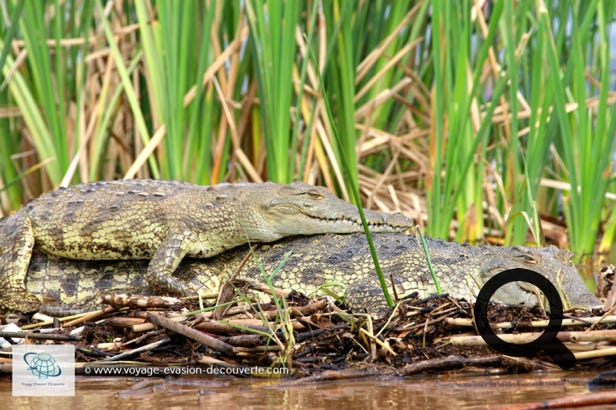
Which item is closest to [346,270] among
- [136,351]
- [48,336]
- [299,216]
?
[299,216]

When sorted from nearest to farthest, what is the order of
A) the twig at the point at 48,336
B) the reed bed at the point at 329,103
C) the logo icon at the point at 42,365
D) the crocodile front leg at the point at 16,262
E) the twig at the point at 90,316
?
the logo icon at the point at 42,365 < the twig at the point at 48,336 < the twig at the point at 90,316 < the crocodile front leg at the point at 16,262 < the reed bed at the point at 329,103

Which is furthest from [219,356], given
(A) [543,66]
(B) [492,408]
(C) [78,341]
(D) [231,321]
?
(A) [543,66]

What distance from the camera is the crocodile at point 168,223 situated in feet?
17.3

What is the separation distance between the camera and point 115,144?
7629mm

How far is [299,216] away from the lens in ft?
17.7

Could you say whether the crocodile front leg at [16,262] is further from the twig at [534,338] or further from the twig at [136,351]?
the twig at [534,338]

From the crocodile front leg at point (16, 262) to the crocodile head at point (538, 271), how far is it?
2.44 m

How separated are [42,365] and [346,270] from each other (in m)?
1.82

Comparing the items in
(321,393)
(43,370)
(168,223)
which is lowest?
(43,370)

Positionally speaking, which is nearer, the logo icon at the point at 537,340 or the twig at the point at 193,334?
the logo icon at the point at 537,340

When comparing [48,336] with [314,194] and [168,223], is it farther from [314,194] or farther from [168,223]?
[314,194]

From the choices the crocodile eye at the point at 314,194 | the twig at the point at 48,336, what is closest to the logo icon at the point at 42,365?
the twig at the point at 48,336

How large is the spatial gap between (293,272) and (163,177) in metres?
2.06

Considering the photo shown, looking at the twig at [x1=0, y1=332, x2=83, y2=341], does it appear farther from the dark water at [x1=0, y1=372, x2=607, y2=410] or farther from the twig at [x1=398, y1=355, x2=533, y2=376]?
the twig at [x1=398, y1=355, x2=533, y2=376]
